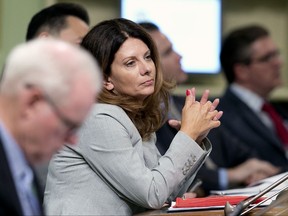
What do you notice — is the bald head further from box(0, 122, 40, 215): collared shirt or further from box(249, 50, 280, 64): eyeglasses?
box(249, 50, 280, 64): eyeglasses

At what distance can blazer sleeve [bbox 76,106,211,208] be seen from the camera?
2244 mm

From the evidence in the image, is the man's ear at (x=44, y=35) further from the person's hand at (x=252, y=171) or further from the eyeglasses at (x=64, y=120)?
the eyeglasses at (x=64, y=120)

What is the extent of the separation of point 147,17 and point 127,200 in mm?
3153

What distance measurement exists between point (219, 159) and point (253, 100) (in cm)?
69

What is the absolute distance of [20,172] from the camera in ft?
5.09

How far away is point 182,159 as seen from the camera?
2.31 meters

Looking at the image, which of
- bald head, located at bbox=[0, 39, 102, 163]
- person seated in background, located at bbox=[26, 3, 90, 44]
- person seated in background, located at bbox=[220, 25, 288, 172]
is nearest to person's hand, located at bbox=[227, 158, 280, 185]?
person seated in background, located at bbox=[220, 25, 288, 172]

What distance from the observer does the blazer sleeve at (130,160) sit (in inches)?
88.4

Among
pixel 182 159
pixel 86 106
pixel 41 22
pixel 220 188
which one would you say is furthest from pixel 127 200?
pixel 220 188

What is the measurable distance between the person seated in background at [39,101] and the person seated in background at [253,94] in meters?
3.07

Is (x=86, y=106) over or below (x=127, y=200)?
over

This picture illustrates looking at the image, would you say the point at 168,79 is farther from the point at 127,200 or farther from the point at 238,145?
the point at 238,145

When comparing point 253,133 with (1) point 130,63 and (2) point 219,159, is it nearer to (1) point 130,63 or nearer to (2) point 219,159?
(2) point 219,159

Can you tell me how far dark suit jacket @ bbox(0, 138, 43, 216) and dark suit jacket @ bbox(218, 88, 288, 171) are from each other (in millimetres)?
3137
